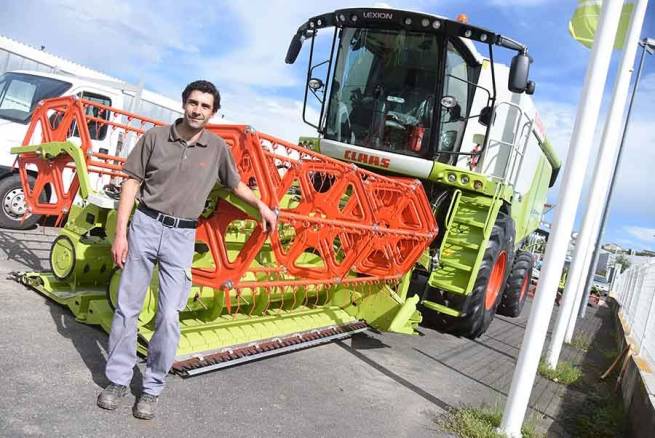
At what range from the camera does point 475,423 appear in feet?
11.9

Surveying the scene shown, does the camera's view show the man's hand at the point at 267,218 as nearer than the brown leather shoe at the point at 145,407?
No

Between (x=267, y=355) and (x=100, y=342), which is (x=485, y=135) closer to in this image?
(x=267, y=355)

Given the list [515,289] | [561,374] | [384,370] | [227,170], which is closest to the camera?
[227,170]

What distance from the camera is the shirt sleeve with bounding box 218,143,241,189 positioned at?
306 centimetres

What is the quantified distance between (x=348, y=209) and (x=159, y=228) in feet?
7.02

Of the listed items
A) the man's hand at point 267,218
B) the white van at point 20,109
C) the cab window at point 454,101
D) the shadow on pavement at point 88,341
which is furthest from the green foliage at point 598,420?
the white van at point 20,109

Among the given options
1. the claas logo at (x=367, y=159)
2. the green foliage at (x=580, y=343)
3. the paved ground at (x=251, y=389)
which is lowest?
the paved ground at (x=251, y=389)

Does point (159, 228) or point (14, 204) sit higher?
point (159, 228)

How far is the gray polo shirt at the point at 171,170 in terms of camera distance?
2877 mm

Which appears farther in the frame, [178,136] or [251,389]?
[251,389]

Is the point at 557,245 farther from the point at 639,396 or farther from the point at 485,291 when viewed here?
the point at 485,291

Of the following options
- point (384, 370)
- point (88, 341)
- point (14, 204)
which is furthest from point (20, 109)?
point (384, 370)

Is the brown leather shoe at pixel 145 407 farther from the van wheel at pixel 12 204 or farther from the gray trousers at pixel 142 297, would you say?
the van wheel at pixel 12 204

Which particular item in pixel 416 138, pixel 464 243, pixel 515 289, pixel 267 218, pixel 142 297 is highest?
pixel 416 138
